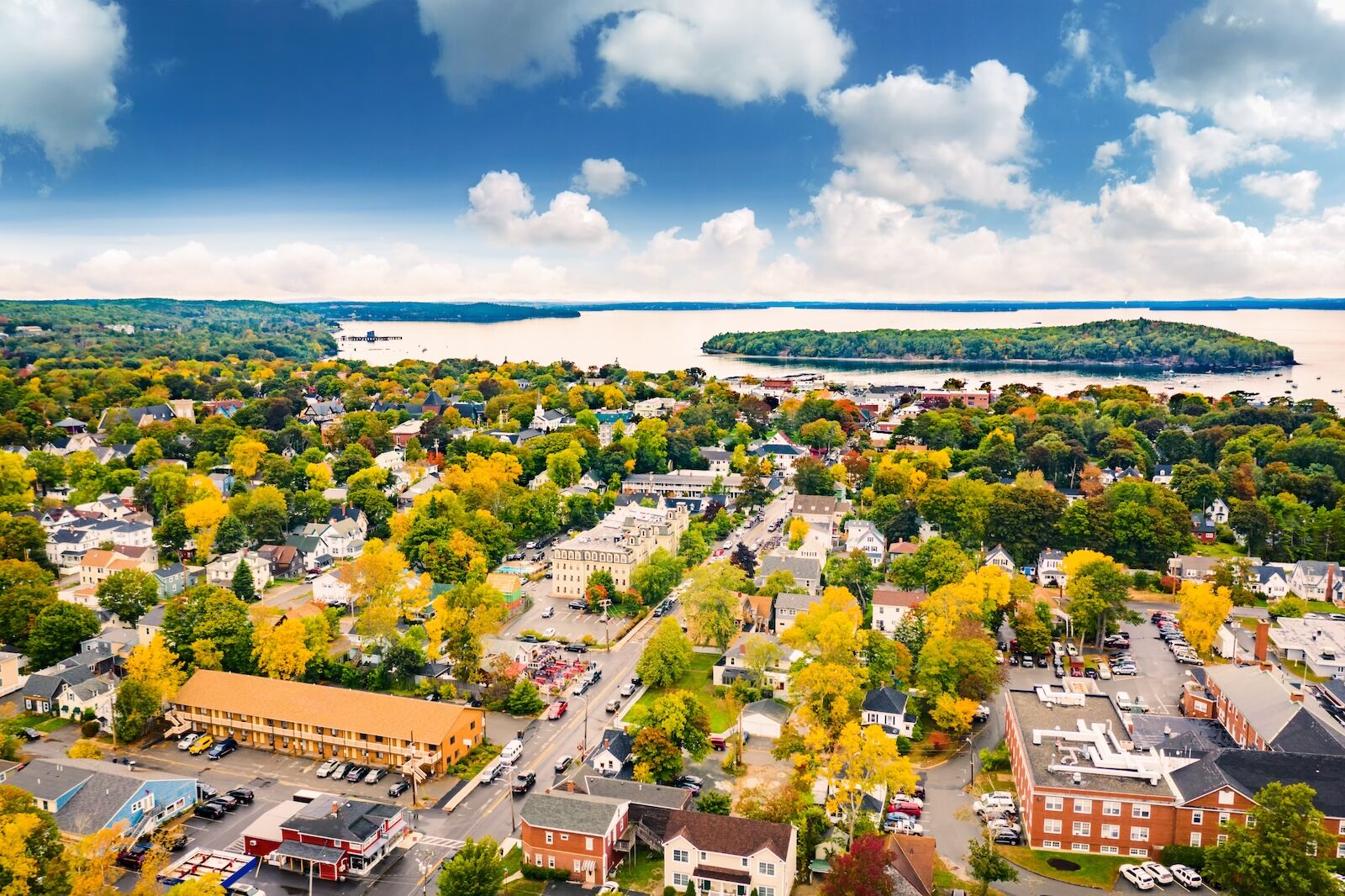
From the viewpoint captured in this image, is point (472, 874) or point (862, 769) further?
point (862, 769)

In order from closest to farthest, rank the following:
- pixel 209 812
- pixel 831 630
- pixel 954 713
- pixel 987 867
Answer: pixel 987 867, pixel 209 812, pixel 954 713, pixel 831 630

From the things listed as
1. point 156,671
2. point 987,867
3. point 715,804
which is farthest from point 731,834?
point 156,671

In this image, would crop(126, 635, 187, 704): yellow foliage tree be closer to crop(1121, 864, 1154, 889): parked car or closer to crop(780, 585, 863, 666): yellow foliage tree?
crop(780, 585, 863, 666): yellow foliage tree

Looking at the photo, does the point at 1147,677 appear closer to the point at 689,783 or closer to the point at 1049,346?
the point at 689,783

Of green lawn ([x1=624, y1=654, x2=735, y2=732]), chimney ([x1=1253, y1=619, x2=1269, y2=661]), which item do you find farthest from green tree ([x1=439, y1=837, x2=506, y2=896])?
chimney ([x1=1253, y1=619, x2=1269, y2=661])

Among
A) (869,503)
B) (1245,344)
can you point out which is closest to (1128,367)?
(1245,344)

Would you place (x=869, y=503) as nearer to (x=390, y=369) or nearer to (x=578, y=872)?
(x=578, y=872)

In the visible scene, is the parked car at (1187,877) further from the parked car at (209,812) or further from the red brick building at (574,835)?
the parked car at (209,812)
